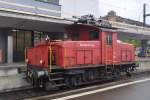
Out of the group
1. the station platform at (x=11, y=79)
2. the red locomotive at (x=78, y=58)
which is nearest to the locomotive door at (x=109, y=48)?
the red locomotive at (x=78, y=58)

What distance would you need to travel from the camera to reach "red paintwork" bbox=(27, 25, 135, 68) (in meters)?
12.6

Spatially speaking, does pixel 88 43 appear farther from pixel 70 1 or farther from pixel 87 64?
pixel 70 1

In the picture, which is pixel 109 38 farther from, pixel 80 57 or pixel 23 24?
pixel 23 24

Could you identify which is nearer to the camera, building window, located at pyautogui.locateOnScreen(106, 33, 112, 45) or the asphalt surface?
the asphalt surface

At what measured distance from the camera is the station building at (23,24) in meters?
19.9

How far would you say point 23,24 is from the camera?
71.4ft

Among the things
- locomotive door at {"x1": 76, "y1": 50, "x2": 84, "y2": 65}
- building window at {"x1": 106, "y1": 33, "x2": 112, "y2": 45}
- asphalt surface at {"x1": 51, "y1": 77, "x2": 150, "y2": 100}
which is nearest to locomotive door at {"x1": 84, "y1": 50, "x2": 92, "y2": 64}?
locomotive door at {"x1": 76, "y1": 50, "x2": 84, "y2": 65}

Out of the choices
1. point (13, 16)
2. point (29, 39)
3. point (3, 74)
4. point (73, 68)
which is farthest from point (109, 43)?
point (29, 39)

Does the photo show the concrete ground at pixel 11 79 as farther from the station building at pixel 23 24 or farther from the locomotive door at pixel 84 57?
the station building at pixel 23 24

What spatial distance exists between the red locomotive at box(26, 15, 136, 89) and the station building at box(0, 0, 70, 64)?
5323mm

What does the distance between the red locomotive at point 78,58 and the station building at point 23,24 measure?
5323 mm

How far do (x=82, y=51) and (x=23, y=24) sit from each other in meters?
9.36

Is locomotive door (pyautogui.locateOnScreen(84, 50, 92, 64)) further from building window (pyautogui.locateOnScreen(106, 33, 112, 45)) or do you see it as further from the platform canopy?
the platform canopy

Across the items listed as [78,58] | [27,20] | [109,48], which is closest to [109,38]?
[109,48]
